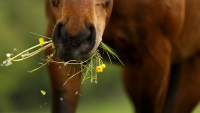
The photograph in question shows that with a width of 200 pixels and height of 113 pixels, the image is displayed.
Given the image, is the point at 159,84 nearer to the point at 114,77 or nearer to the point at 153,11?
the point at 153,11

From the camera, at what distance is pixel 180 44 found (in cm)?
431

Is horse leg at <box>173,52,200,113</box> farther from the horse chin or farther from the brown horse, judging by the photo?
the horse chin

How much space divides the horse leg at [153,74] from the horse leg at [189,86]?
0.80 m

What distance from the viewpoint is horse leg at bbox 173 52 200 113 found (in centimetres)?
486

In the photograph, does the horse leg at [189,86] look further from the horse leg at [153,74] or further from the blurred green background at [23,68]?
the blurred green background at [23,68]

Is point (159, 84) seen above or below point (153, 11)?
below

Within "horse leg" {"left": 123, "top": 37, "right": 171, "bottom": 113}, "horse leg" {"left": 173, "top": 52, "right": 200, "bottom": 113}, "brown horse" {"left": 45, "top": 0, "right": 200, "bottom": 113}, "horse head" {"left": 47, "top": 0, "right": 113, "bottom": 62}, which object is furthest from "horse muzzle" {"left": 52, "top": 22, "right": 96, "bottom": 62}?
"horse leg" {"left": 173, "top": 52, "right": 200, "bottom": 113}

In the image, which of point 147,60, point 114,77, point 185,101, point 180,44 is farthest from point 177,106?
point 114,77

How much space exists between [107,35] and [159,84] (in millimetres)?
602

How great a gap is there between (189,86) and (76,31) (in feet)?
7.94

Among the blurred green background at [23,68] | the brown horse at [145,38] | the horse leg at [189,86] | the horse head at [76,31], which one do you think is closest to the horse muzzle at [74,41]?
the horse head at [76,31]

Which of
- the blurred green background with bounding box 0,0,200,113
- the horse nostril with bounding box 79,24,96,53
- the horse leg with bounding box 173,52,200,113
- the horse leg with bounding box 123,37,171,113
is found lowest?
the blurred green background with bounding box 0,0,200,113

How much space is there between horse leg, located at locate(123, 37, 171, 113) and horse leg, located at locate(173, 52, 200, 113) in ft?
2.64

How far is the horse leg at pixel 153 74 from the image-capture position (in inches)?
153
